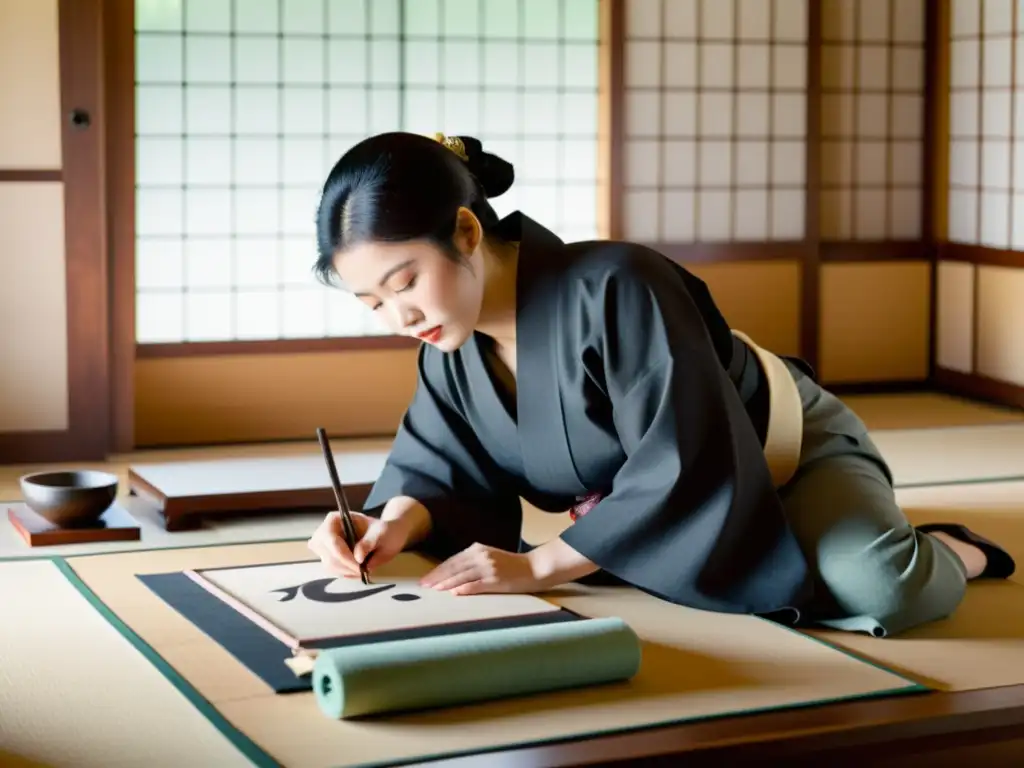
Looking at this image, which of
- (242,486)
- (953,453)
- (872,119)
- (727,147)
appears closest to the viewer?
(242,486)

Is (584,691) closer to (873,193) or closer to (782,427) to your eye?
(782,427)

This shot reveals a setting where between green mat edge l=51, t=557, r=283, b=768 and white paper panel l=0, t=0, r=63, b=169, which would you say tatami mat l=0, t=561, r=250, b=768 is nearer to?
green mat edge l=51, t=557, r=283, b=768

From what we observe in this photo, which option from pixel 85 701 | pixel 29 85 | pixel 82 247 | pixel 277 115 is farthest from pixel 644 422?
pixel 277 115

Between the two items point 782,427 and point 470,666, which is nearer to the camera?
point 470,666

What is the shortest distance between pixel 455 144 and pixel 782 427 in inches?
33.5

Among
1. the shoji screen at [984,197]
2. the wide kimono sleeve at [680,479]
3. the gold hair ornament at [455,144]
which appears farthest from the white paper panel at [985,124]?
the gold hair ornament at [455,144]

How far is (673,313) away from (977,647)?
2.64 feet

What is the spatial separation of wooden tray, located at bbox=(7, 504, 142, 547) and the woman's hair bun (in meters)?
1.35

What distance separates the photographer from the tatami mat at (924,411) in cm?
598

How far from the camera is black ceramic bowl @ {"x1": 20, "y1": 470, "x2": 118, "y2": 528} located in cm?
391

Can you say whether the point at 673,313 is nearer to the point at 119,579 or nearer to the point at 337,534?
the point at 337,534

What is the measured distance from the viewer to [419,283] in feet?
9.48

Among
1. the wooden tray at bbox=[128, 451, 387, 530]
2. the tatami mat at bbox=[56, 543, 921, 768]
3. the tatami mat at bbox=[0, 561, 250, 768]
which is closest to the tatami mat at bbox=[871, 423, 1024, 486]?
the wooden tray at bbox=[128, 451, 387, 530]

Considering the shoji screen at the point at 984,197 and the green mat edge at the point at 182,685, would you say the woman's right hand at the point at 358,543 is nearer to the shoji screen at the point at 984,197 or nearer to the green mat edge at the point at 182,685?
the green mat edge at the point at 182,685
